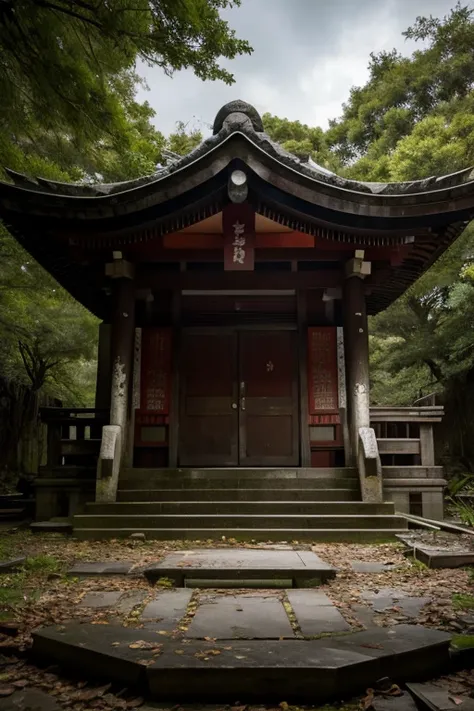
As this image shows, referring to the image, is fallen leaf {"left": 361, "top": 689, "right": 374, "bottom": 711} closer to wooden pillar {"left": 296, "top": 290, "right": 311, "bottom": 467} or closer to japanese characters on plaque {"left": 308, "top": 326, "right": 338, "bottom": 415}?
wooden pillar {"left": 296, "top": 290, "right": 311, "bottom": 467}

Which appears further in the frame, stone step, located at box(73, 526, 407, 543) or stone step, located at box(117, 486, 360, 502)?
stone step, located at box(117, 486, 360, 502)

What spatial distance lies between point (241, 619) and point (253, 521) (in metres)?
3.70

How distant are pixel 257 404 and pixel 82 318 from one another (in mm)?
9987

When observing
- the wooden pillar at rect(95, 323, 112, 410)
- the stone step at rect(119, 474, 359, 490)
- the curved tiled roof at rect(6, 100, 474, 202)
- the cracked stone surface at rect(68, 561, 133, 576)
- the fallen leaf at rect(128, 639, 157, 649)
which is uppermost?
the curved tiled roof at rect(6, 100, 474, 202)

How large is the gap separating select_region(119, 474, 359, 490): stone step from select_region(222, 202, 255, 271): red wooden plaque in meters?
3.21

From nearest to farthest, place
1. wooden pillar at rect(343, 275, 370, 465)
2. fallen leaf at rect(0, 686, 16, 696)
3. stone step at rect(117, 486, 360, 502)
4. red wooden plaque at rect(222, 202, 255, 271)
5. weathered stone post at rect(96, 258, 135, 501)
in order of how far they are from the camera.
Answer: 1. fallen leaf at rect(0, 686, 16, 696)
2. stone step at rect(117, 486, 360, 502)
3. weathered stone post at rect(96, 258, 135, 501)
4. red wooden plaque at rect(222, 202, 255, 271)
5. wooden pillar at rect(343, 275, 370, 465)

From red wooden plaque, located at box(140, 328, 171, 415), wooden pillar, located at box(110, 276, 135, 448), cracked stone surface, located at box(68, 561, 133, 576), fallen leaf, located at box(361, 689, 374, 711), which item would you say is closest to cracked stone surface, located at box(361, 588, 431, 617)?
fallen leaf, located at box(361, 689, 374, 711)

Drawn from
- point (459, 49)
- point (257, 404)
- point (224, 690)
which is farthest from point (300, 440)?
point (459, 49)

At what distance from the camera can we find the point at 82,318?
18.0m

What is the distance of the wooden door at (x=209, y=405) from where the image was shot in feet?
31.9

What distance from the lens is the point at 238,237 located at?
28.1ft

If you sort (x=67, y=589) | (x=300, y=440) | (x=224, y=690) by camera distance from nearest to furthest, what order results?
1. (x=224, y=690)
2. (x=67, y=589)
3. (x=300, y=440)

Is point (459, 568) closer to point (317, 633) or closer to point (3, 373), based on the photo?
point (317, 633)

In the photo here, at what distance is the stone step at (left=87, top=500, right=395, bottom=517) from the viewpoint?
7.62 m
